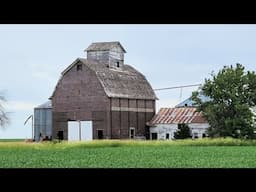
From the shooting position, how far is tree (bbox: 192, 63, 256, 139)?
38844mm

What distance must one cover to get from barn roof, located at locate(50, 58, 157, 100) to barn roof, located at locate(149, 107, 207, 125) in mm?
1893

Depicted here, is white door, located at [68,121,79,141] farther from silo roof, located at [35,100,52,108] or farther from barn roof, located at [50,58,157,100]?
silo roof, located at [35,100,52,108]

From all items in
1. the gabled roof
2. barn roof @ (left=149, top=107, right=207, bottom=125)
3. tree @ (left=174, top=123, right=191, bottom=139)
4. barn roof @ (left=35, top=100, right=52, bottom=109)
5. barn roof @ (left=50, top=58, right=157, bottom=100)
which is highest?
the gabled roof

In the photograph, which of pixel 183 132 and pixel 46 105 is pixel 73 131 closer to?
pixel 46 105

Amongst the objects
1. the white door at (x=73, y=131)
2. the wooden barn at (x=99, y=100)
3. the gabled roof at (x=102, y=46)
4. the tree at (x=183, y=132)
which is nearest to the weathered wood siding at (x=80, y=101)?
the wooden barn at (x=99, y=100)

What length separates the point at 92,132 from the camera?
1615 inches

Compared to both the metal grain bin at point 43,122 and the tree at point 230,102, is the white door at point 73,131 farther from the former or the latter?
the tree at point 230,102

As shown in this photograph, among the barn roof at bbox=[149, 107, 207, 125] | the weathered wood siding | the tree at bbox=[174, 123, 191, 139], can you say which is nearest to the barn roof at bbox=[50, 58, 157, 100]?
the weathered wood siding

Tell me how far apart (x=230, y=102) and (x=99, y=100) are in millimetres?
8912

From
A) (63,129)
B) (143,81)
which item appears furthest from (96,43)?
(63,129)

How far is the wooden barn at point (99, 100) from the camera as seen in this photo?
40.9m

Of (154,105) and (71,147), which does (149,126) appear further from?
(71,147)
